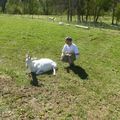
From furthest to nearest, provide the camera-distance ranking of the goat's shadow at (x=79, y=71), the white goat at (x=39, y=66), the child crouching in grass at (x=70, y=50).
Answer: the child crouching in grass at (x=70, y=50), the goat's shadow at (x=79, y=71), the white goat at (x=39, y=66)

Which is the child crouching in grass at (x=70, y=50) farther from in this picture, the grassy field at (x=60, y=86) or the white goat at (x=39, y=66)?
the white goat at (x=39, y=66)

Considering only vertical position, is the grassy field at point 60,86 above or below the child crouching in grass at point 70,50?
below

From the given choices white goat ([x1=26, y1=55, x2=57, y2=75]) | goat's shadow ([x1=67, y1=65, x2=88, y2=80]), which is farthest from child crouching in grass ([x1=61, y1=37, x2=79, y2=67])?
white goat ([x1=26, y1=55, x2=57, y2=75])

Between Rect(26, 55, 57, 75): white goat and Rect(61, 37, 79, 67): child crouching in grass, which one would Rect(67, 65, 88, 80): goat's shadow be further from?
Rect(26, 55, 57, 75): white goat

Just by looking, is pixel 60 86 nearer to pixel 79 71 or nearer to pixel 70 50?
pixel 70 50

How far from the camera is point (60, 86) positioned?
1368 centimetres

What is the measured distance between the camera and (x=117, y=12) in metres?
61.6

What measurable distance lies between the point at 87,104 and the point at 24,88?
2.62 m

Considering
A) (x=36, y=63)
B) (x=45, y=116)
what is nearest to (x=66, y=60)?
(x=36, y=63)

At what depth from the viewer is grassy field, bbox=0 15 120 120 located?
11500mm

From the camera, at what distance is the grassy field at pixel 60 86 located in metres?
11.5

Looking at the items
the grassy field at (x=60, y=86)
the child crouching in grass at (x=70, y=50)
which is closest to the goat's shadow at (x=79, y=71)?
the grassy field at (x=60, y=86)

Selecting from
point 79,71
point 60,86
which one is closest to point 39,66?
point 60,86

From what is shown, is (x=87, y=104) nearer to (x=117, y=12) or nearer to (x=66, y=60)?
(x=66, y=60)
